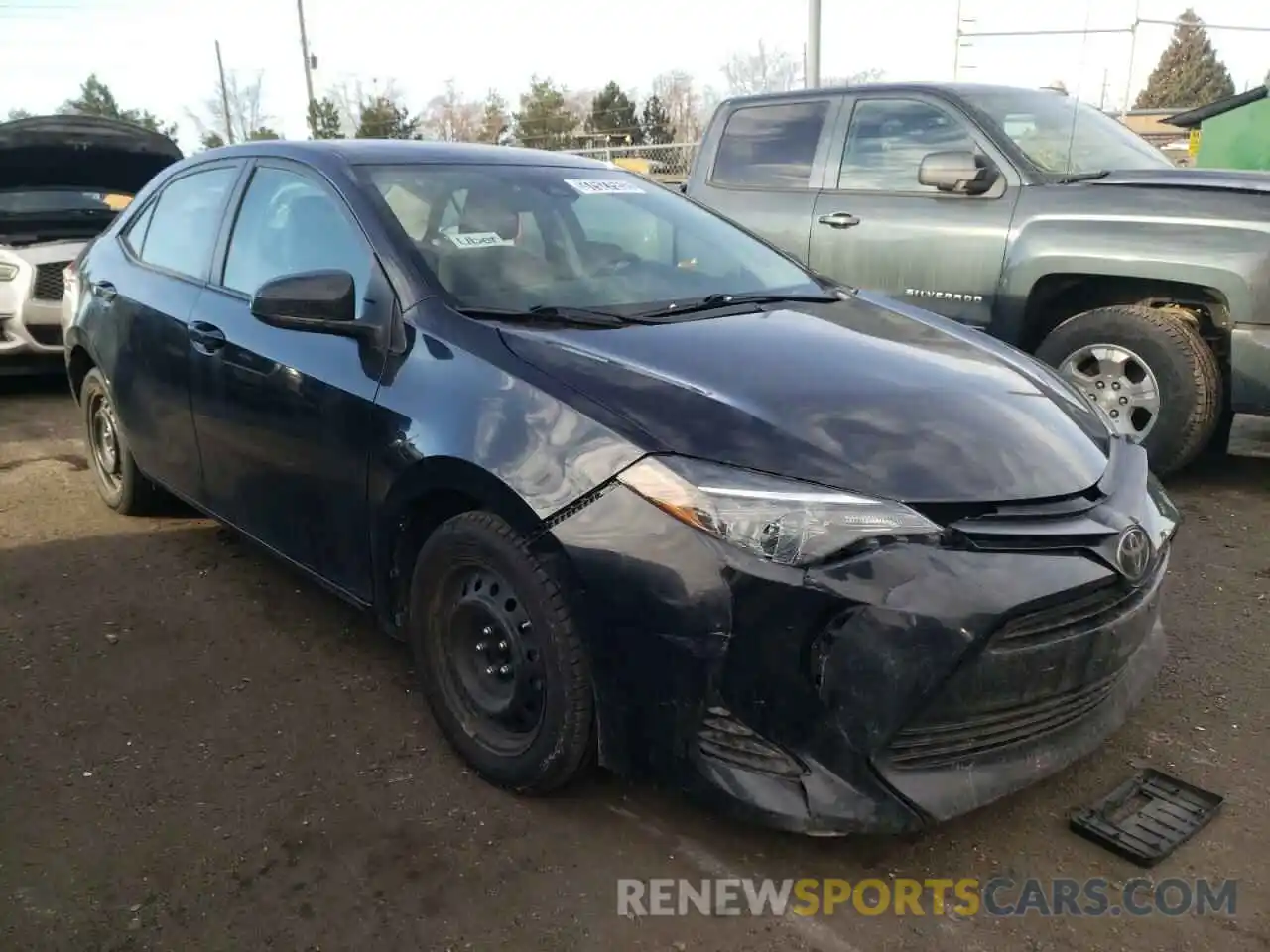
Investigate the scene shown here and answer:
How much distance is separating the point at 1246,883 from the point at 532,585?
1.74 meters

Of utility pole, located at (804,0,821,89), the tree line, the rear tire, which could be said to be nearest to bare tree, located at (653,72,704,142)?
the tree line

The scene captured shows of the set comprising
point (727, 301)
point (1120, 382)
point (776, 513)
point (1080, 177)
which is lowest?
point (1120, 382)

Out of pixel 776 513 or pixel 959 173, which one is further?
pixel 959 173

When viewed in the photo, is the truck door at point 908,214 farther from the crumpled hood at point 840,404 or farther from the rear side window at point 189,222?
the rear side window at point 189,222

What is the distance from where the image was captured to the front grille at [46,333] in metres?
7.45

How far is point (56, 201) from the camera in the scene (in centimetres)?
808

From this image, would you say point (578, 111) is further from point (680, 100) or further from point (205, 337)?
point (205, 337)

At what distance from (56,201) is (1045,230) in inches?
279

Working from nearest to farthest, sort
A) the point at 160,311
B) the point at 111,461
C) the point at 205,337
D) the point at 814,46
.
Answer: the point at 205,337 < the point at 160,311 < the point at 111,461 < the point at 814,46

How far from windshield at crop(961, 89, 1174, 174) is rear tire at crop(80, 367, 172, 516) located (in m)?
4.50

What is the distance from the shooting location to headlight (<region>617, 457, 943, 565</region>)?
7.20 ft

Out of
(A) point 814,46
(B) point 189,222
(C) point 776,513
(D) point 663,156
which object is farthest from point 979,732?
(D) point 663,156

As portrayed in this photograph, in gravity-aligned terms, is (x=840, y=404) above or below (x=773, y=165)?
below

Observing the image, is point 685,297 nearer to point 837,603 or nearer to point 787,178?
point 837,603
